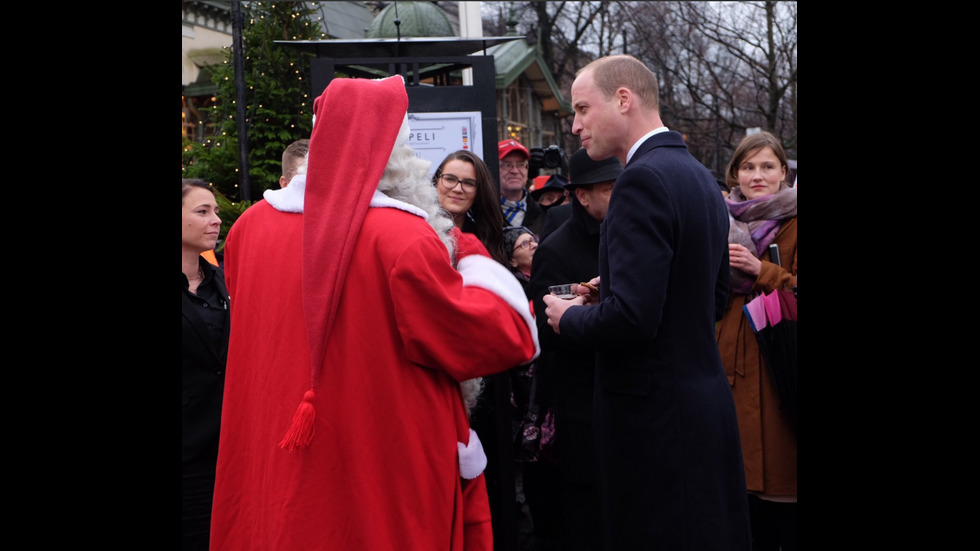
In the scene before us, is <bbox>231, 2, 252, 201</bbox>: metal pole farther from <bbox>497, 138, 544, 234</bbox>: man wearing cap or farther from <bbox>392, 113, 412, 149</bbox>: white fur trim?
<bbox>392, 113, 412, 149</bbox>: white fur trim

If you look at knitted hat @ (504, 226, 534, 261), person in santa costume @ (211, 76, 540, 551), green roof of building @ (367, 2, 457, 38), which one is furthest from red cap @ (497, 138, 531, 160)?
green roof of building @ (367, 2, 457, 38)

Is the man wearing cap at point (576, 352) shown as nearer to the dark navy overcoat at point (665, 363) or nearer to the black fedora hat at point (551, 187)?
the dark navy overcoat at point (665, 363)

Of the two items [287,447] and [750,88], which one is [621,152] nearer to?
[287,447]

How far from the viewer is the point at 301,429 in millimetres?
2172

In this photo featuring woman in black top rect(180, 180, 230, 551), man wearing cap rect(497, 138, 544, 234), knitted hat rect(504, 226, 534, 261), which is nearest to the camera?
woman in black top rect(180, 180, 230, 551)

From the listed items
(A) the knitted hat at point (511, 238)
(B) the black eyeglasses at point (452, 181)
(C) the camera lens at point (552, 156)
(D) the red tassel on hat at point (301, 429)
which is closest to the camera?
(D) the red tassel on hat at point (301, 429)

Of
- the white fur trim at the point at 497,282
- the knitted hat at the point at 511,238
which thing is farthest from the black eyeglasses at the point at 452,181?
the white fur trim at the point at 497,282

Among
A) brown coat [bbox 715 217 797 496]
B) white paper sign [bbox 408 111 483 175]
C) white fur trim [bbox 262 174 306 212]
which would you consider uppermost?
white paper sign [bbox 408 111 483 175]

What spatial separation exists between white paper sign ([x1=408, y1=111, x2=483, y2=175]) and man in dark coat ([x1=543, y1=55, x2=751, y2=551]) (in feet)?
8.59

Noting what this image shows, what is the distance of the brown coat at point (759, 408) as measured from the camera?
141 inches

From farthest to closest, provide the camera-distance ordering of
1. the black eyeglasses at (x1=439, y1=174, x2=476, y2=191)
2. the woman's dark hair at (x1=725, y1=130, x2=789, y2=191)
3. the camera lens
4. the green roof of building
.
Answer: the green roof of building → the camera lens → the woman's dark hair at (x1=725, y1=130, x2=789, y2=191) → the black eyeglasses at (x1=439, y1=174, x2=476, y2=191)

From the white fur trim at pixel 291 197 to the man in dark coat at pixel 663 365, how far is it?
0.96 metres

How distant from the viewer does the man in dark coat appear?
2.45 m

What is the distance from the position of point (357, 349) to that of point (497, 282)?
18.4 inches
